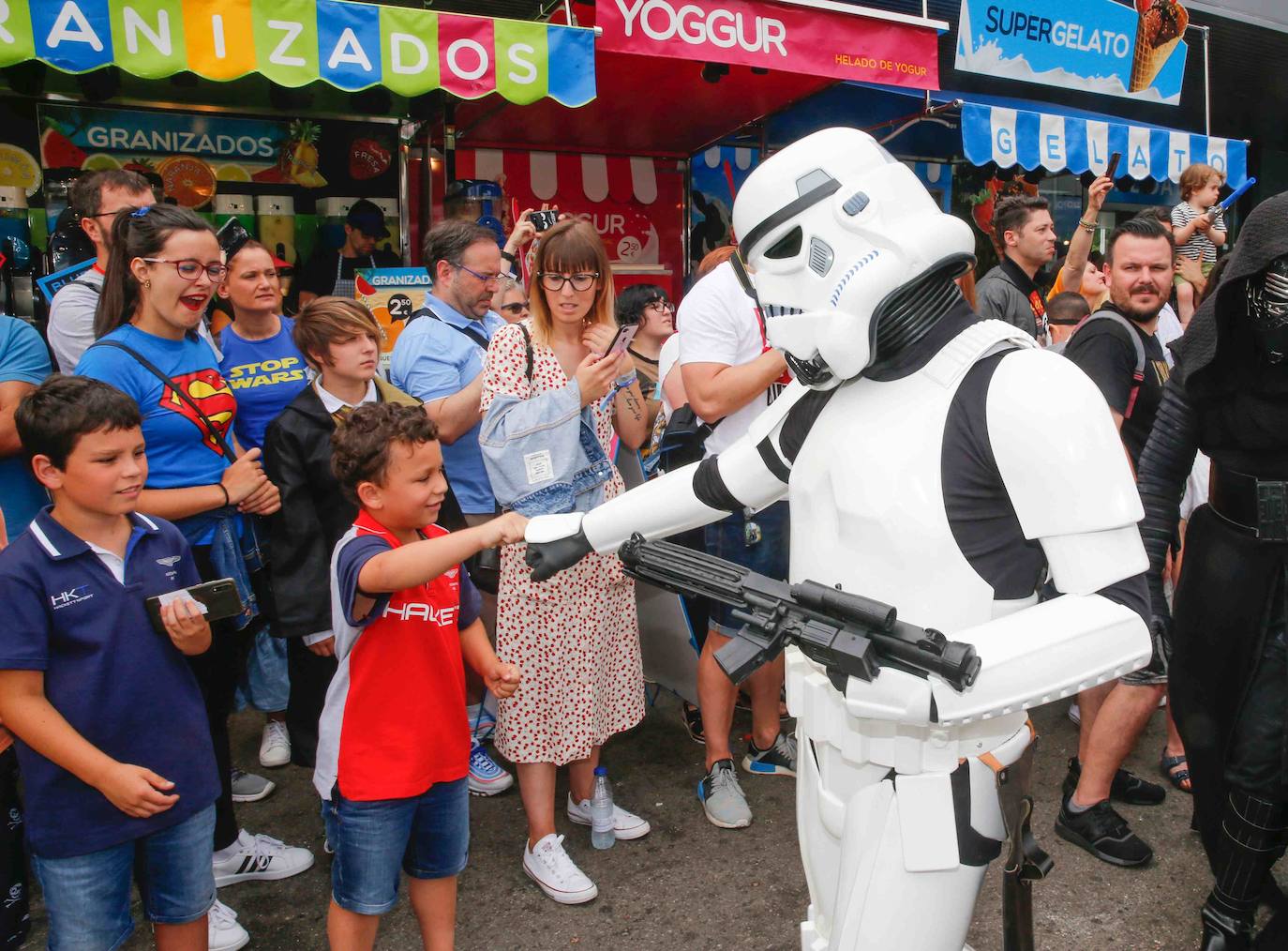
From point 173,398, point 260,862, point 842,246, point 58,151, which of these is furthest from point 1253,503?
point 58,151

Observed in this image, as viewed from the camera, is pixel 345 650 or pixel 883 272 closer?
pixel 883 272

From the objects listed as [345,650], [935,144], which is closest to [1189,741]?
[345,650]

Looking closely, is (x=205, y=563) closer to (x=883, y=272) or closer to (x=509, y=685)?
(x=509, y=685)

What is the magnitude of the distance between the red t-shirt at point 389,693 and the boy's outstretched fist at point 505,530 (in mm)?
162

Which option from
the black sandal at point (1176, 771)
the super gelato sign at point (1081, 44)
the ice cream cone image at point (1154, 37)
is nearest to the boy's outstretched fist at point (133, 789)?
the black sandal at point (1176, 771)

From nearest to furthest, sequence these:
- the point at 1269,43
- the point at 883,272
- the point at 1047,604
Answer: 1. the point at 1047,604
2. the point at 883,272
3. the point at 1269,43

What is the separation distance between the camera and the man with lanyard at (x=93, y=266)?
118 inches

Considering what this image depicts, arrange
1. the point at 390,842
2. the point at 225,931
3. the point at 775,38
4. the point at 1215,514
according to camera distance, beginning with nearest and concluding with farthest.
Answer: the point at 390,842
the point at 1215,514
the point at 225,931
the point at 775,38

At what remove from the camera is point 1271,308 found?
2.15 meters

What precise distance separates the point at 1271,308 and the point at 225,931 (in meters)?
2.91

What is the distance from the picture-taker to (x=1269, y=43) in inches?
368

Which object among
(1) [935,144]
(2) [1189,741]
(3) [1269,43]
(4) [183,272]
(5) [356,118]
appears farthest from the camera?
Answer: (3) [1269,43]

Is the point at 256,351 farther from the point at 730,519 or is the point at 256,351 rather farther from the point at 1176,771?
the point at 1176,771

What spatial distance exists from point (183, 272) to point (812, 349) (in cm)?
178
